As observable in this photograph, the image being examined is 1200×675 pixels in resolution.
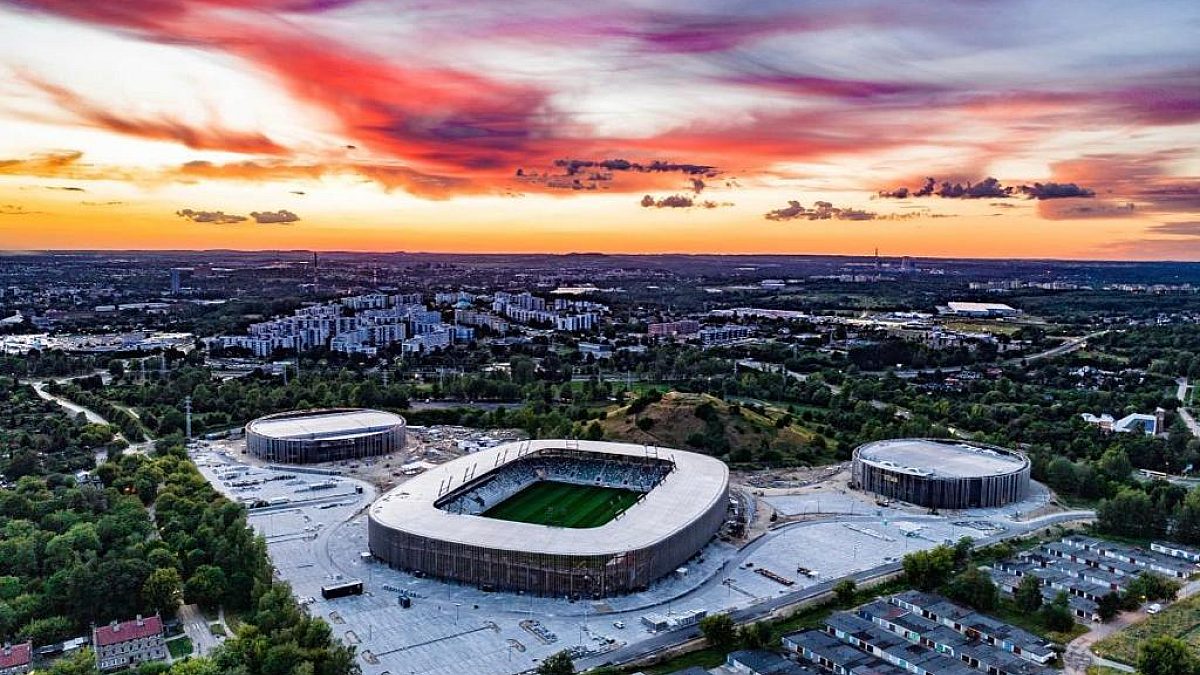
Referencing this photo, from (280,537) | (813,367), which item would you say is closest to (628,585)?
(280,537)

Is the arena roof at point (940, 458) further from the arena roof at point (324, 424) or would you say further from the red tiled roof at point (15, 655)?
the red tiled roof at point (15, 655)

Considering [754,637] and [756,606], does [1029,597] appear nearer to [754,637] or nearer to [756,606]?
[756,606]

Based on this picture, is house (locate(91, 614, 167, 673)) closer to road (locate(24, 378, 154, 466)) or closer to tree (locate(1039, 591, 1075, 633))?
road (locate(24, 378, 154, 466))

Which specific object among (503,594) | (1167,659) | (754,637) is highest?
(1167,659)

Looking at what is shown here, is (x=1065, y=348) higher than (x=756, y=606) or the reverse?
higher

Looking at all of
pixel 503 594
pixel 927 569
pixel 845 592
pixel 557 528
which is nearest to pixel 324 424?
pixel 557 528

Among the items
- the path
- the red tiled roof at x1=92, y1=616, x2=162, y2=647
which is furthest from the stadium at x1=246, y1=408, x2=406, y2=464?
the path

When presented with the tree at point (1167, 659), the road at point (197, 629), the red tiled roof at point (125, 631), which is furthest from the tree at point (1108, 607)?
the red tiled roof at point (125, 631)

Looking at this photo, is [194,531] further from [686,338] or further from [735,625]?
[686,338]
